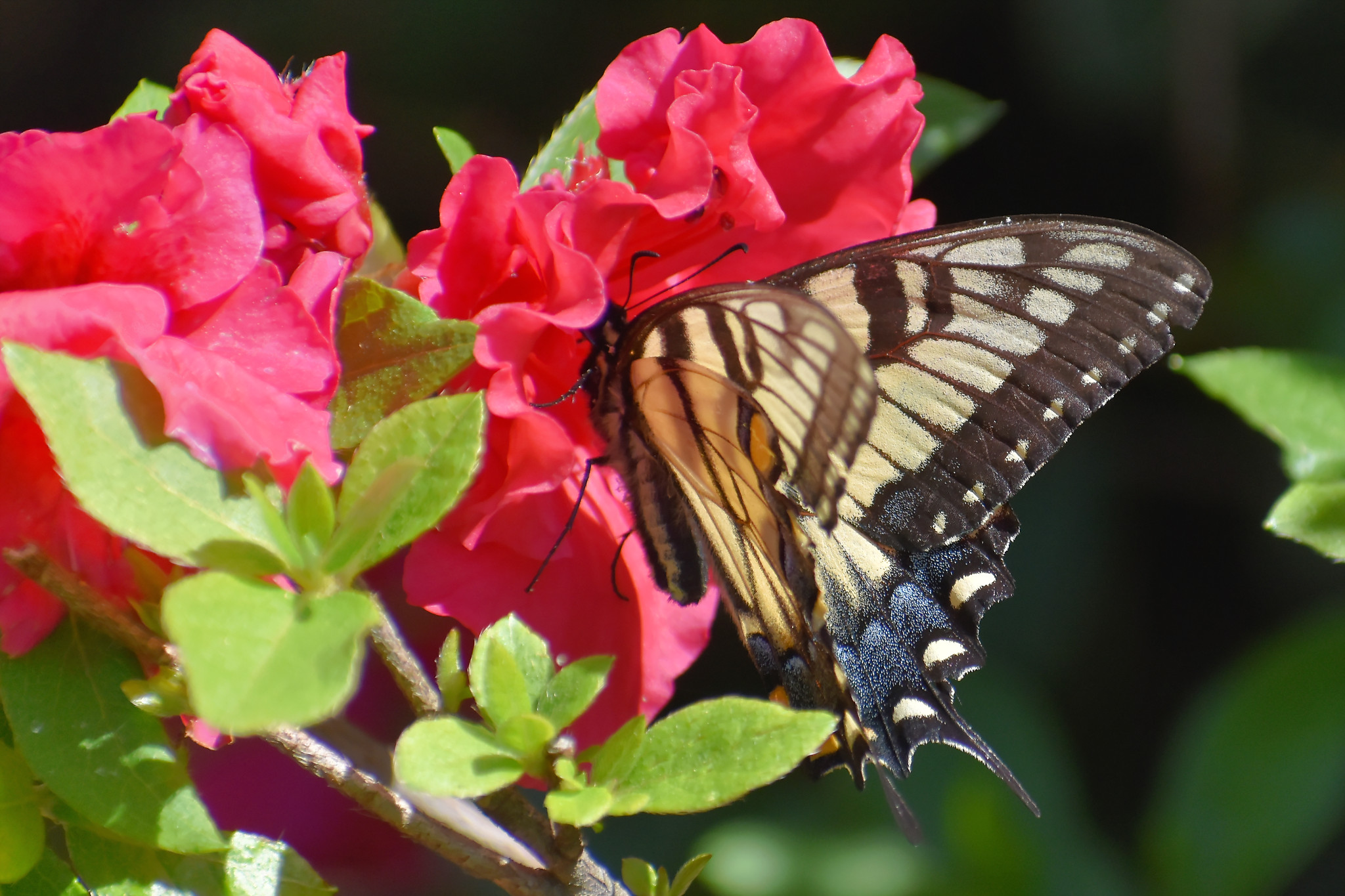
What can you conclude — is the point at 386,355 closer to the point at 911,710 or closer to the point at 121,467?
the point at 121,467

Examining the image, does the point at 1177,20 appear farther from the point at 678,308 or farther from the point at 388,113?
the point at 678,308

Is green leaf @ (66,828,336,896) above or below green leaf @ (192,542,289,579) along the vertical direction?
below

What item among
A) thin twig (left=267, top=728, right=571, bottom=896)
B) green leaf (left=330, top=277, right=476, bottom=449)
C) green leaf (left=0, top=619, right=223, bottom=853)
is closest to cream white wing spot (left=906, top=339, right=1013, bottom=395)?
green leaf (left=330, top=277, right=476, bottom=449)

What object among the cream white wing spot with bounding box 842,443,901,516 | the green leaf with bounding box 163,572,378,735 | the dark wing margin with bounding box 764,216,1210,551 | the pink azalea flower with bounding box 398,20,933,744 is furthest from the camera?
the cream white wing spot with bounding box 842,443,901,516

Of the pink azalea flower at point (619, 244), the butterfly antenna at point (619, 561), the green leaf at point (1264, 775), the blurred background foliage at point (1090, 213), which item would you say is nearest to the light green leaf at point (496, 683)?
the pink azalea flower at point (619, 244)

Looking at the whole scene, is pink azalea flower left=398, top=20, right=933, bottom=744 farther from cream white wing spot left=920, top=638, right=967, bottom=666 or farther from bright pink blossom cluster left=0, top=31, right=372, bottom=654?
cream white wing spot left=920, top=638, right=967, bottom=666
